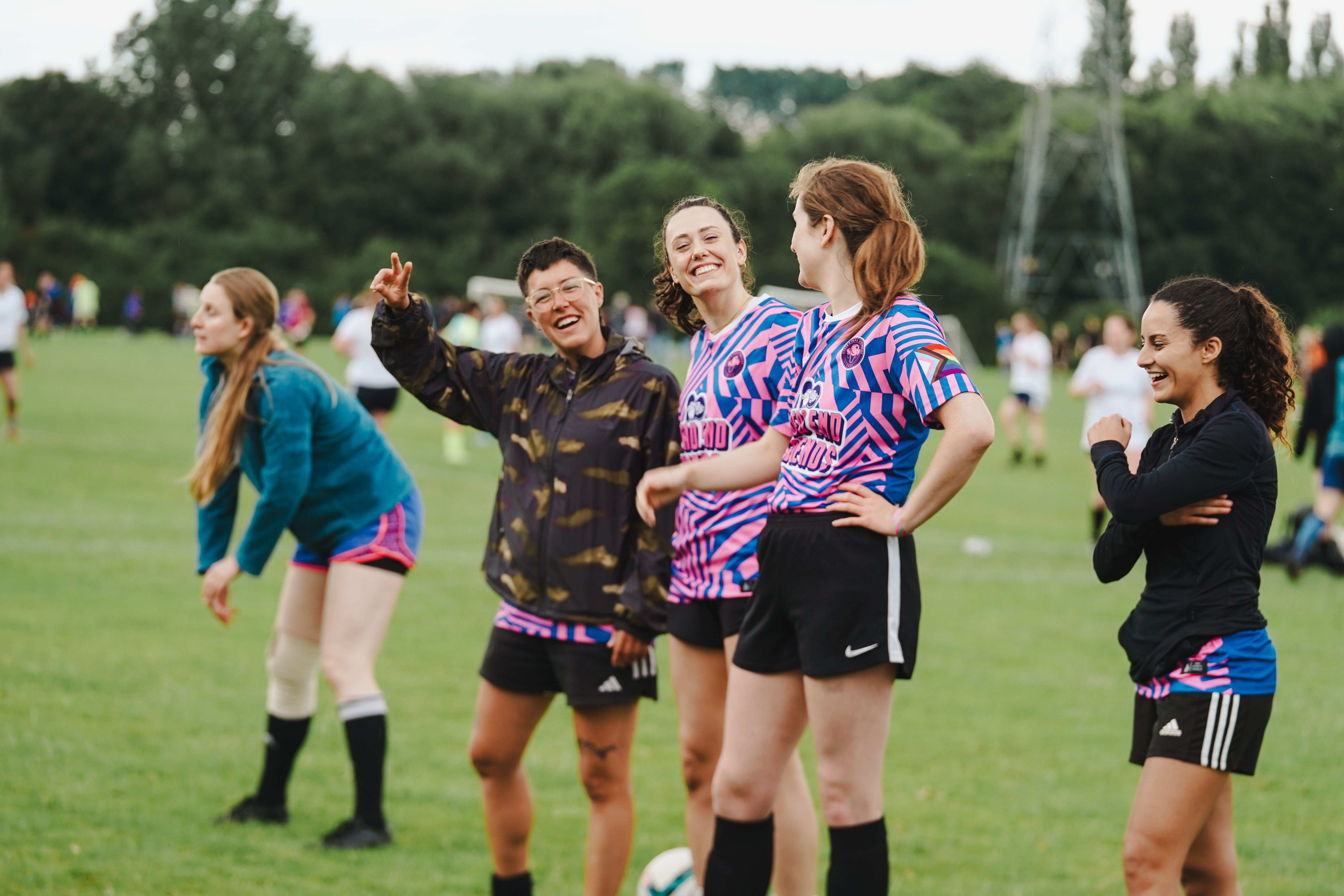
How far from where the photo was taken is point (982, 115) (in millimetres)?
70625

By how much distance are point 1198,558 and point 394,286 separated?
7.87ft

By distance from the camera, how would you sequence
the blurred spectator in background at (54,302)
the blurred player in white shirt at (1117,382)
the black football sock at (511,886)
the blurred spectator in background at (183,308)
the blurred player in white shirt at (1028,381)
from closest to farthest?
the black football sock at (511,886) → the blurred player in white shirt at (1117,382) → the blurred player in white shirt at (1028,381) → the blurred spectator in background at (54,302) → the blurred spectator in background at (183,308)

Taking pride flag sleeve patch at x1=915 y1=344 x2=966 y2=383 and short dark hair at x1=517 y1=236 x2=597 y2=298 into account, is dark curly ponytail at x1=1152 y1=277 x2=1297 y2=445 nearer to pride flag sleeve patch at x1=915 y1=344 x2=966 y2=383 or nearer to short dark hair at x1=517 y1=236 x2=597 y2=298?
pride flag sleeve patch at x1=915 y1=344 x2=966 y2=383

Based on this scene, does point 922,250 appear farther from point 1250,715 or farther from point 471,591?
point 471,591

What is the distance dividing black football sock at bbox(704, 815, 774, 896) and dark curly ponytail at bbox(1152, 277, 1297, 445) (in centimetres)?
168

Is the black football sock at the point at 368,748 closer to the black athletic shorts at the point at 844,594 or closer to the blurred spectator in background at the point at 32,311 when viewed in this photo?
the black athletic shorts at the point at 844,594

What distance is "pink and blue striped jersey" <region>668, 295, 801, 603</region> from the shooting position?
3.84 metres

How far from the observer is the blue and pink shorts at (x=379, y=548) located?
5.00m

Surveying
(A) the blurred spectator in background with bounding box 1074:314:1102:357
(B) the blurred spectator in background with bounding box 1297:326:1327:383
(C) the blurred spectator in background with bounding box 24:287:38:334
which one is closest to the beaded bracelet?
(B) the blurred spectator in background with bounding box 1297:326:1327:383

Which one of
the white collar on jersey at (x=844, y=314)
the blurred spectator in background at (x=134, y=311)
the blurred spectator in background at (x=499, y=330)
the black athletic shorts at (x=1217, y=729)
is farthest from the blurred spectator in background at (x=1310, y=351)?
the blurred spectator in background at (x=134, y=311)

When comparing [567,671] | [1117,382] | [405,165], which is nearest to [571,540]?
[567,671]

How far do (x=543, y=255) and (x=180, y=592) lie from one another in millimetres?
6334

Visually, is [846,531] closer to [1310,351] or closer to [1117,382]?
[1117,382]

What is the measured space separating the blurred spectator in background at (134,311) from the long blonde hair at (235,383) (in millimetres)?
50344
